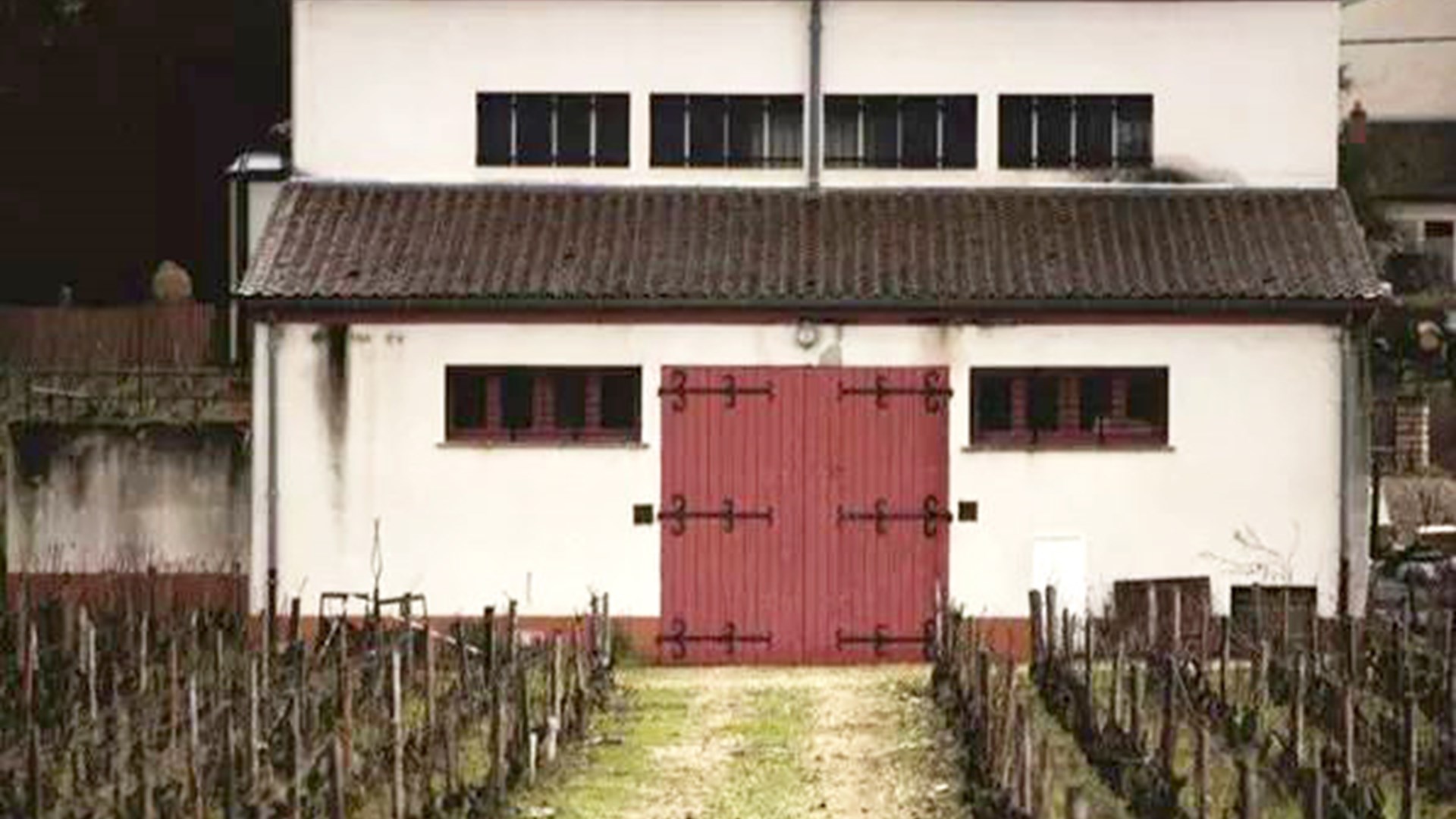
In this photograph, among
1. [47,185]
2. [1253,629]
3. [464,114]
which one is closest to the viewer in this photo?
[1253,629]

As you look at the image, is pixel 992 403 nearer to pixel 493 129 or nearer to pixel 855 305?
pixel 855 305

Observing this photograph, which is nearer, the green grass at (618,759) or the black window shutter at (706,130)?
the green grass at (618,759)

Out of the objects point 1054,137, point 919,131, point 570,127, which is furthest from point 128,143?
point 1054,137

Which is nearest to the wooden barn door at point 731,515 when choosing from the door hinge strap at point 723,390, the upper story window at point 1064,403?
the door hinge strap at point 723,390

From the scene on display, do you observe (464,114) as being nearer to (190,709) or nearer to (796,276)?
(796,276)

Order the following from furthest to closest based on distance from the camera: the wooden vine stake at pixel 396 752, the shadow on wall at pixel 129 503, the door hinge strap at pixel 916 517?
the shadow on wall at pixel 129 503, the door hinge strap at pixel 916 517, the wooden vine stake at pixel 396 752

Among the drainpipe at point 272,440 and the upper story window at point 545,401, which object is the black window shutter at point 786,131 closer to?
the upper story window at point 545,401

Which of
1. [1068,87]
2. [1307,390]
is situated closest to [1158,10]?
[1068,87]

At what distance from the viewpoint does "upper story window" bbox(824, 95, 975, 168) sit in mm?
37094

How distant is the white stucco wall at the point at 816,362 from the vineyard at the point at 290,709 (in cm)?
71

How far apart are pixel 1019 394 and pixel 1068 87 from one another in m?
3.95

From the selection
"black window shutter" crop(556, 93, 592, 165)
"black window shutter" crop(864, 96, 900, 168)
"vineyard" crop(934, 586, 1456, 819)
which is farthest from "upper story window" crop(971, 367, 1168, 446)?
"black window shutter" crop(556, 93, 592, 165)

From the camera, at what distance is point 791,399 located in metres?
35.1

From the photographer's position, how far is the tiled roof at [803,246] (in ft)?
114
